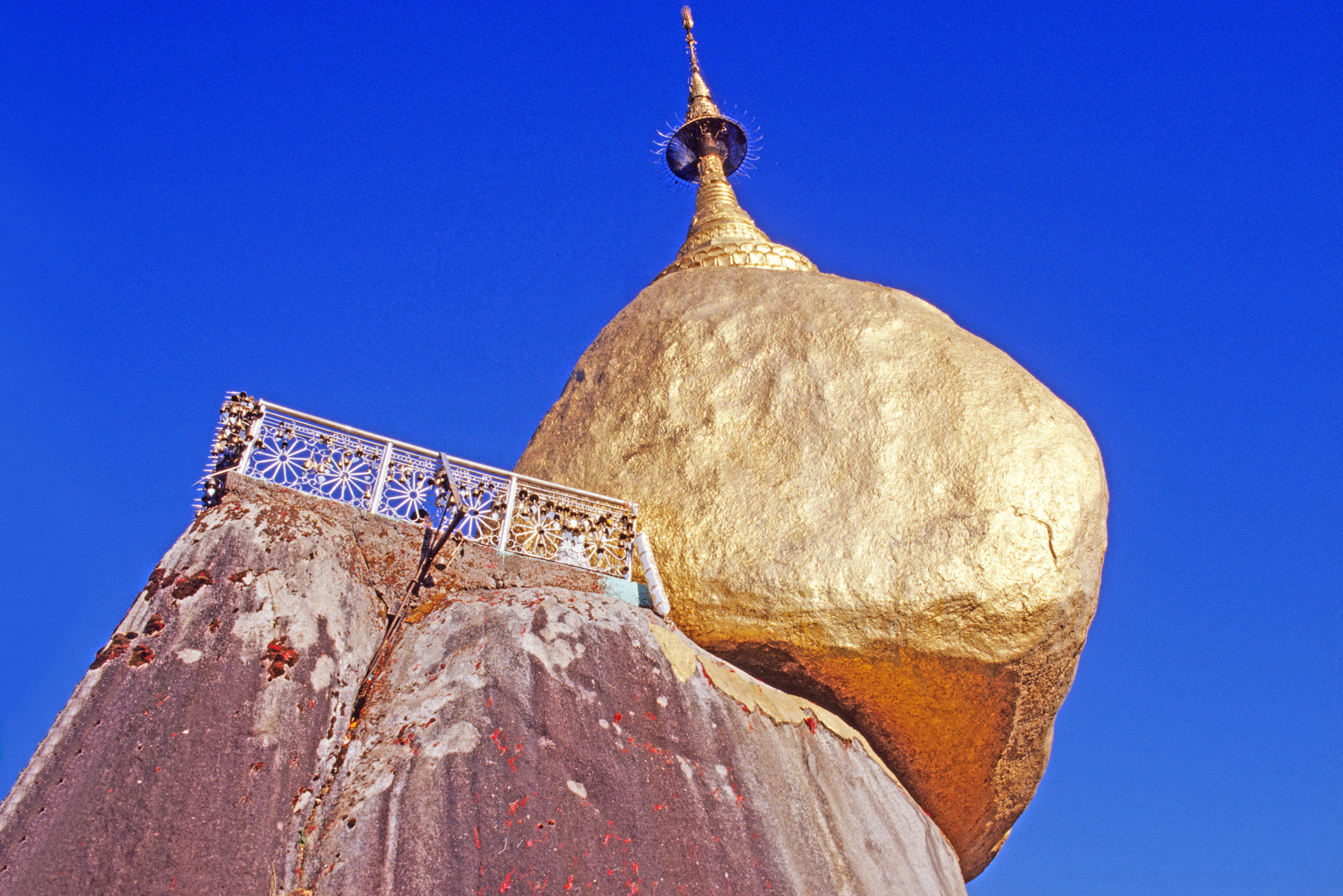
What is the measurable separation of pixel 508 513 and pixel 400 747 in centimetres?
229

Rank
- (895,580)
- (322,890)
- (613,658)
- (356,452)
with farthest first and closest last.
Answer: (895,580)
(356,452)
(613,658)
(322,890)

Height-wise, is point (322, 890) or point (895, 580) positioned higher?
point (895, 580)

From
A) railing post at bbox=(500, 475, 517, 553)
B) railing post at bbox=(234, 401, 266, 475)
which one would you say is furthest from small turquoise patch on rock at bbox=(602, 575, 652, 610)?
railing post at bbox=(234, 401, 266, 475)

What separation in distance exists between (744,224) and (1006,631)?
7380 mm

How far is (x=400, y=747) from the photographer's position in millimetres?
6043

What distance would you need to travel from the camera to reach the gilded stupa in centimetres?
852

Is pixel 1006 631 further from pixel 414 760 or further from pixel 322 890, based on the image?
pixel 322 890

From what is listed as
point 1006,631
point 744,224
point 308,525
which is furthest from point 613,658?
point 744,224

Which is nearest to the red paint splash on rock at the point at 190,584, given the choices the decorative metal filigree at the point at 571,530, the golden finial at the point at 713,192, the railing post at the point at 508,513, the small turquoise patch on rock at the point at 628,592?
the railing post at the point at 508,513

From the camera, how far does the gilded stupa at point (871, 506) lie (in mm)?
8516

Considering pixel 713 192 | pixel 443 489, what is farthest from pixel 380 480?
pixel 713 192

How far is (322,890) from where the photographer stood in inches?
211

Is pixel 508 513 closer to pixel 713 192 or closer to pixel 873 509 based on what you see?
pixel 873 509

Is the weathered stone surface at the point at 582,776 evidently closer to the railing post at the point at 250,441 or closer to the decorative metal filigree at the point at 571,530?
the decorative metal filigree at the point at 571,530
